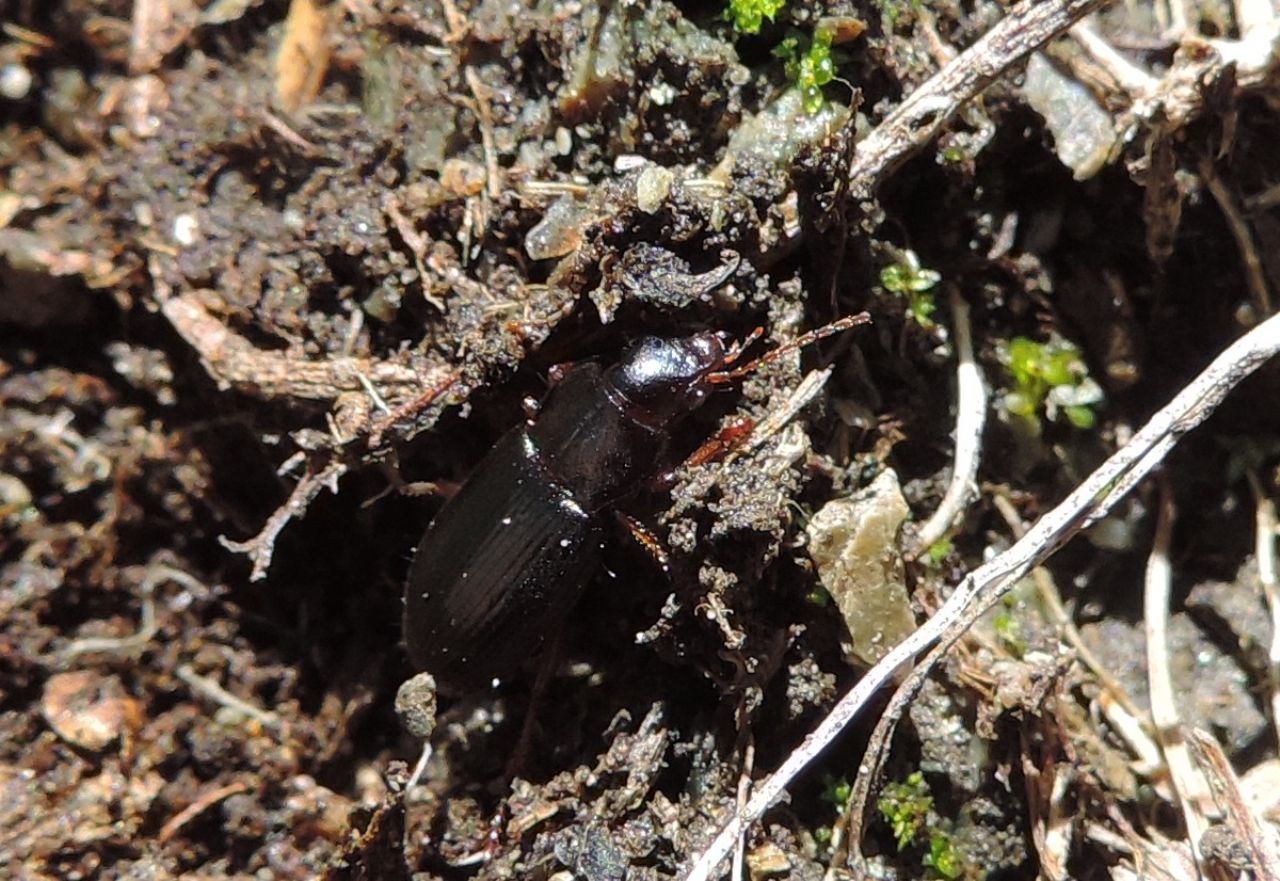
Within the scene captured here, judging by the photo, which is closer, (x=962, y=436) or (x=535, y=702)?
(x=962, y=436)

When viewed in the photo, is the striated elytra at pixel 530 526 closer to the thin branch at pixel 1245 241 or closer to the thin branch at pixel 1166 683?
the thin branch at pixel 1166 683

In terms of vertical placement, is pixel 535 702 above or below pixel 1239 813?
below

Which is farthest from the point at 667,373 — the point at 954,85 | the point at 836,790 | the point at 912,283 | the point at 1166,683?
the point at 1166,683

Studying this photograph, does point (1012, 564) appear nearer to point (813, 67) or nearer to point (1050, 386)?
point (1050, 386)

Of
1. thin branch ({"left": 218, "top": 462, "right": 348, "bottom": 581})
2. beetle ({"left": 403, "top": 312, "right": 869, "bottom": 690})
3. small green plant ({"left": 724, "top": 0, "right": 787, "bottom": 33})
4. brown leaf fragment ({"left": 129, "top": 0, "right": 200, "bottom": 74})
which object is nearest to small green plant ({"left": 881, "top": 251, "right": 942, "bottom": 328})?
beetle ({"left": 403, "top": 312, "right": 869, "bottom": 690})

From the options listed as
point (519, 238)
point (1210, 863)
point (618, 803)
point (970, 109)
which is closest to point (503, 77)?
point (519, 238)

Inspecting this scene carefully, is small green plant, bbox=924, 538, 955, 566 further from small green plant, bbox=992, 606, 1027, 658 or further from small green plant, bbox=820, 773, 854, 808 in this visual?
small green plant, bbox=820, 773, 854, 808

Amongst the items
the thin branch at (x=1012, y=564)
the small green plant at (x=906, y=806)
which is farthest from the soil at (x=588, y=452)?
the thin branch at (x=1012, y=564)
